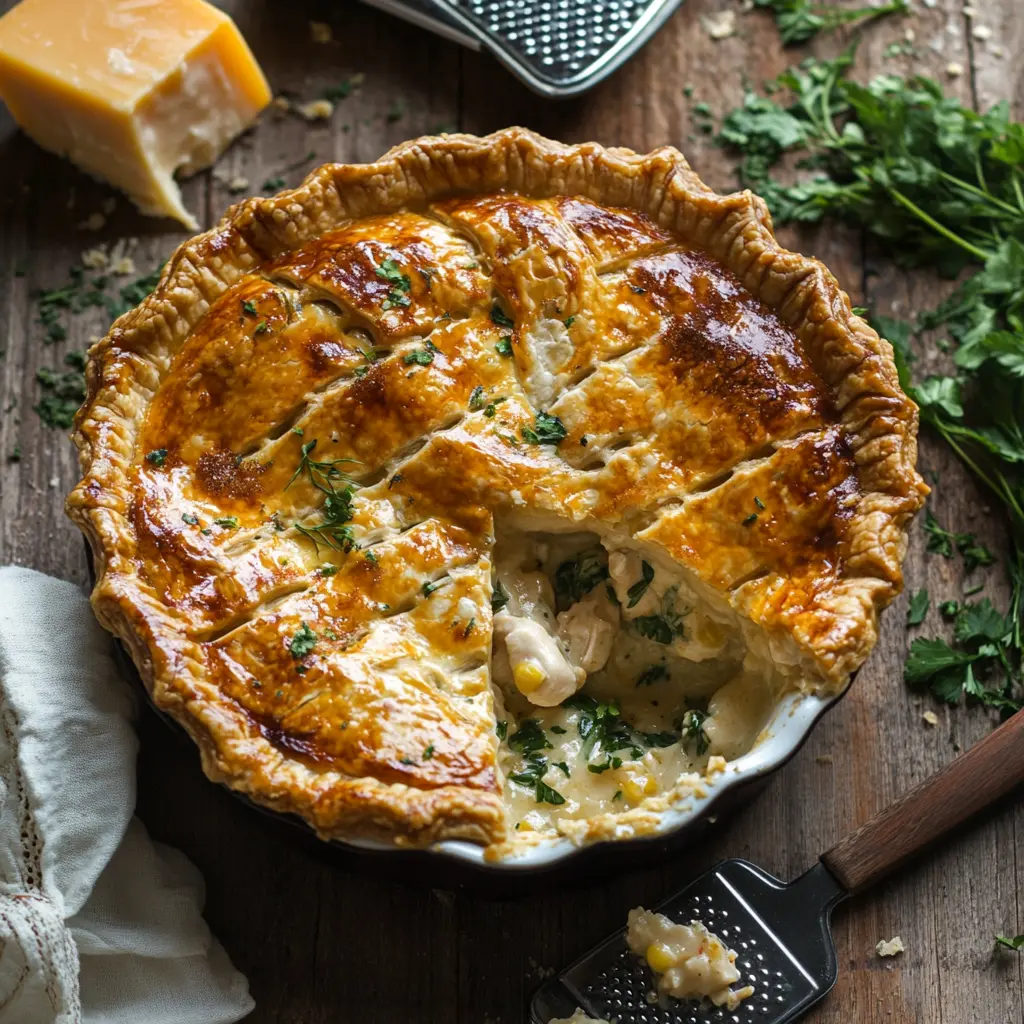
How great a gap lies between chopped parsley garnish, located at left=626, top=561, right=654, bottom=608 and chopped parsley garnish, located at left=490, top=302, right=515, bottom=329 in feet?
2.18

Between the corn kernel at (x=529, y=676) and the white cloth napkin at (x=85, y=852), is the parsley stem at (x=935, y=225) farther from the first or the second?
the white cloth napkin at (x=85, y=852)

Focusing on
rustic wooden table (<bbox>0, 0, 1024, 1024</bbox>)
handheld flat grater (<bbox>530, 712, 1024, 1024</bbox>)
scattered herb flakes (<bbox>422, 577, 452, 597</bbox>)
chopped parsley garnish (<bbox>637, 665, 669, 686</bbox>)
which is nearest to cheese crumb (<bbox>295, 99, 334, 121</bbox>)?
rustic wooden table (<bbox>0, 0, 1024, 1024</bbox>)

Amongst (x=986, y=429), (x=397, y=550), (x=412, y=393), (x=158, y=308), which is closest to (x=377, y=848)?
(x=397, y=550)

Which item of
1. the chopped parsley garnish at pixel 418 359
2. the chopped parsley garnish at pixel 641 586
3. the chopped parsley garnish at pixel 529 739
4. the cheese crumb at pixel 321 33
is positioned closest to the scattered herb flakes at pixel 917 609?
the chopped parsley garnish at pixel 641 586

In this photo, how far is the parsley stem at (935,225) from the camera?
3.73 m

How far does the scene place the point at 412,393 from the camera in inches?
Result: 119

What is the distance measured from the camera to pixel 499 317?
3.15 m

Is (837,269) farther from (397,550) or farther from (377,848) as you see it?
(377,848)

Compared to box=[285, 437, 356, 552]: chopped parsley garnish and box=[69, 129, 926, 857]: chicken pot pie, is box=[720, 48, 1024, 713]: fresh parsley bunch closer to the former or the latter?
box=[69, 129, 926, 857]: chicken pot pie

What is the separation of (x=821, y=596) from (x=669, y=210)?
1.06 m

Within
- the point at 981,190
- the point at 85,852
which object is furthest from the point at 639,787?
the point at 981,190

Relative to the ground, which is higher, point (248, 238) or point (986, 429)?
point (248, 238)

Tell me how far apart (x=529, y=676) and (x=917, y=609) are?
1.21 meters

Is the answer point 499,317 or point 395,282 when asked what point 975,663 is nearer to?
point 499,317
